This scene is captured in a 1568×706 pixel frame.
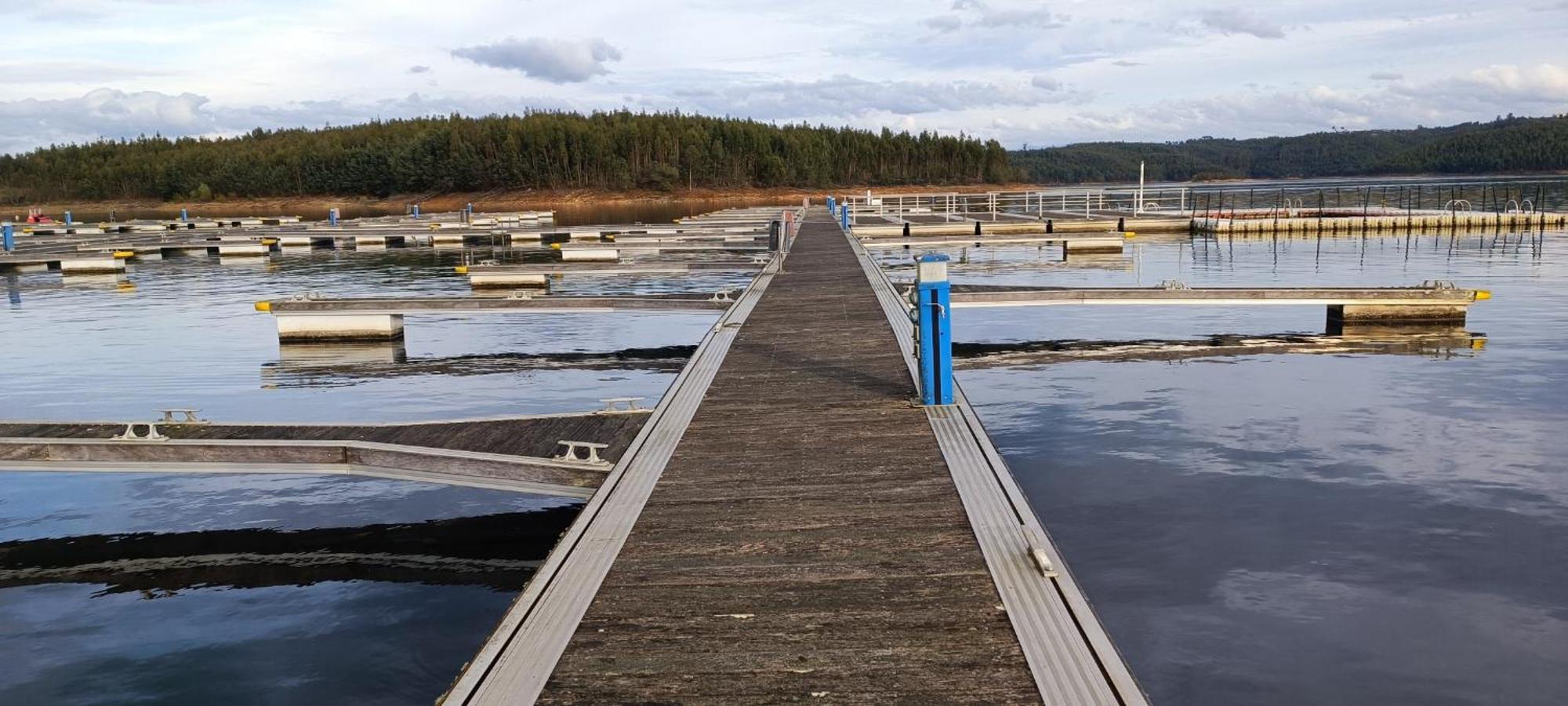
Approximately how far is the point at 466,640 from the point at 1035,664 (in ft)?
13.3

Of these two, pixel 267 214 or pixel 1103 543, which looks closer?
pixel 1103 543

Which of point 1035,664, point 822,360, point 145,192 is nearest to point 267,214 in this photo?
point 145,192

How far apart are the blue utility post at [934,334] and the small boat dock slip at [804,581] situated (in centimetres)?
17

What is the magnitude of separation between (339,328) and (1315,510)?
50.5ft

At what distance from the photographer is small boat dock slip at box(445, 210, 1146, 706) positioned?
4.04 m

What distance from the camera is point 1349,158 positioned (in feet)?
596

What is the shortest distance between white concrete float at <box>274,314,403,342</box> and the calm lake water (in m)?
0.39

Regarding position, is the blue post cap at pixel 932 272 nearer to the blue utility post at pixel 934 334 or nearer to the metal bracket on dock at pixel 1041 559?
the blue utility post at pixel 934 334

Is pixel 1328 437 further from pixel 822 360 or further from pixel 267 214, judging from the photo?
pixel 267 214

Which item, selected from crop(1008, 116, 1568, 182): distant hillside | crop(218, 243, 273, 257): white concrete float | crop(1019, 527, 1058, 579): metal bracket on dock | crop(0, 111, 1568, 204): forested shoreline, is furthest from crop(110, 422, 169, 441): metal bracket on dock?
crop(1008, 116, 1568, 182): distant hillside

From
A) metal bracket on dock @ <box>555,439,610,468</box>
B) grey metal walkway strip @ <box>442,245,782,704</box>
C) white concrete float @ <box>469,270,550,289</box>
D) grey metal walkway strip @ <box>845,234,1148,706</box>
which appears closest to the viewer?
grey metal walkway strip @ <box>845,234,1148,706</box>

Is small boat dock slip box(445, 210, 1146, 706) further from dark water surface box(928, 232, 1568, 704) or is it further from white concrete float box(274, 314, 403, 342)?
white concrete float box(274, 314, 403, 342)

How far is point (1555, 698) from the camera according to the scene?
5691 mm

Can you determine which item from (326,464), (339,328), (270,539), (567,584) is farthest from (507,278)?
(567,584)
